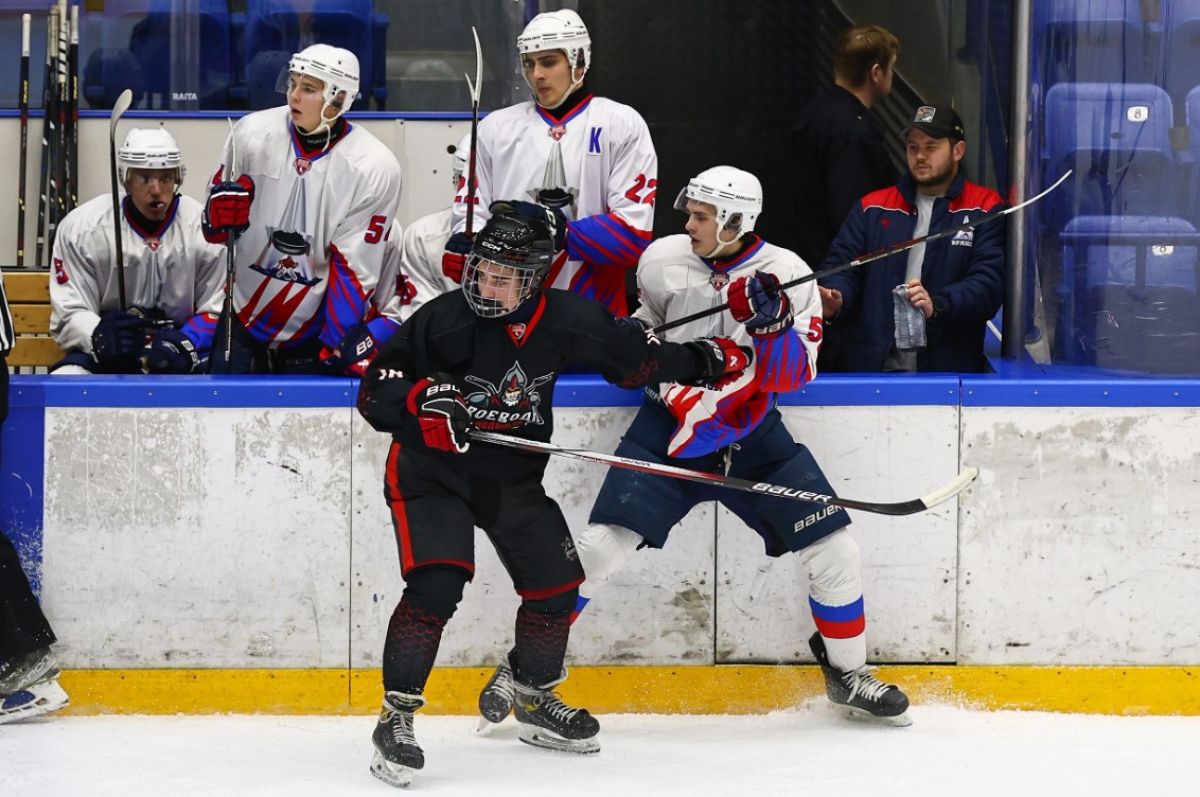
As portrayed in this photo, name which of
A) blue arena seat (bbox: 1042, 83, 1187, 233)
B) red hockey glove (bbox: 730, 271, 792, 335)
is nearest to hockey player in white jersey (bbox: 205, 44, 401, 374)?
red hockey glove (bbox: 730, 271, 792, 335)

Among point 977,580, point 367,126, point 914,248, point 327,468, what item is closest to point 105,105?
A: point 367,126

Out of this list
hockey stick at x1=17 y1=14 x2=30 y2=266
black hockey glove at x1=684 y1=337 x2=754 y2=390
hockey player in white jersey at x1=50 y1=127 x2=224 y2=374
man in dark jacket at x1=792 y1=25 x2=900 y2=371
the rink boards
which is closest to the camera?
black hockey glove at x1=684 y1=337 x2=754 y2=390

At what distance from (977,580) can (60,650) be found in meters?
2.00

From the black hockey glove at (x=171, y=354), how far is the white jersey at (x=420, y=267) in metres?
0.54

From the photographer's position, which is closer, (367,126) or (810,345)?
(810,345)

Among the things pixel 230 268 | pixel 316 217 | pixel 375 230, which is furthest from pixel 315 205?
pixel 230 268

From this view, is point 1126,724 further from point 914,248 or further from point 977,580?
point 914,248

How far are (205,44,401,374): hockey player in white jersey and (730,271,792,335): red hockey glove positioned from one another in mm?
1017

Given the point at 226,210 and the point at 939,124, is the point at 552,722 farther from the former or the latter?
the point at 939,124

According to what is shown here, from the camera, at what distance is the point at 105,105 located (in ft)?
20.0

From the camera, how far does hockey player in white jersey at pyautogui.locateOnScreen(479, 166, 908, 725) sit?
12.5 feet

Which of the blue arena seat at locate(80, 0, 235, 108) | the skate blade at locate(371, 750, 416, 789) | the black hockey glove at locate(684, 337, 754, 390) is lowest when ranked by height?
the skate blade at locate(371, 750, 416, 789)

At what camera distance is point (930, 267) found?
173 inches

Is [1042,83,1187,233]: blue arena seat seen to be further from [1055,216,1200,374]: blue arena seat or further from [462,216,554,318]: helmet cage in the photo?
[462,216,554,318]: helmet cage
